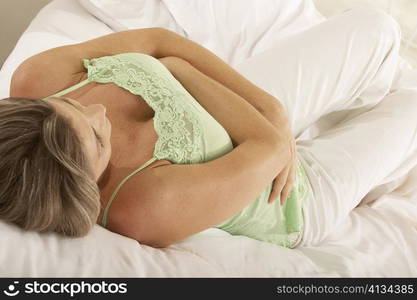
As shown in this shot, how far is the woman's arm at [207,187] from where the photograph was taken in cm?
97

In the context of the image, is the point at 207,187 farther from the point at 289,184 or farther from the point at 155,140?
the point at 289,184

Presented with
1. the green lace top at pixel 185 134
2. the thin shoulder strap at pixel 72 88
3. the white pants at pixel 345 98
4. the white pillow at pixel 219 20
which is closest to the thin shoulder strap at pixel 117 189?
the green lace top at pixel 185 134

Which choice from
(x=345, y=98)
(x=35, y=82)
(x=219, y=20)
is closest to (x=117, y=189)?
(x=35, y=82)

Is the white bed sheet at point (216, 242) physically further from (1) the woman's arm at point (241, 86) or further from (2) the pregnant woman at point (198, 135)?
(1) the woman's arm at point (241, 86)

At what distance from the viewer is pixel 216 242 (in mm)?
1084

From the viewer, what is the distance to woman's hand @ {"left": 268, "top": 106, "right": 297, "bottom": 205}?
118 cm

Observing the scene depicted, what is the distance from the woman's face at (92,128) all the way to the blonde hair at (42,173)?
2 cm

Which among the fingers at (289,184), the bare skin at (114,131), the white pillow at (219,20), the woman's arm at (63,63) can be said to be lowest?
the fingers at (289,184)

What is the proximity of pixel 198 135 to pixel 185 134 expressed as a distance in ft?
0.09

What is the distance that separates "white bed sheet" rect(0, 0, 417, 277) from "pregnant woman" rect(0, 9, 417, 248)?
37mm

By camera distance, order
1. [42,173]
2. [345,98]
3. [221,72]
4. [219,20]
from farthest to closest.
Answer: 1. [219,20]
2. [345,98]
3. [221,72]
4. [42,173]

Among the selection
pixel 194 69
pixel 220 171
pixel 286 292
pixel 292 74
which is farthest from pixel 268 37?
pixel 286 292

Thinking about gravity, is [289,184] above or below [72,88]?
below

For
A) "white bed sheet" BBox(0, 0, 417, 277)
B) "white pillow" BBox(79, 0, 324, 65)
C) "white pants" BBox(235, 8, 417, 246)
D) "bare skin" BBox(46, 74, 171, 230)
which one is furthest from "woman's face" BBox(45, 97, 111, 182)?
"white pillow" BBox(79, 0, 324, 65)
